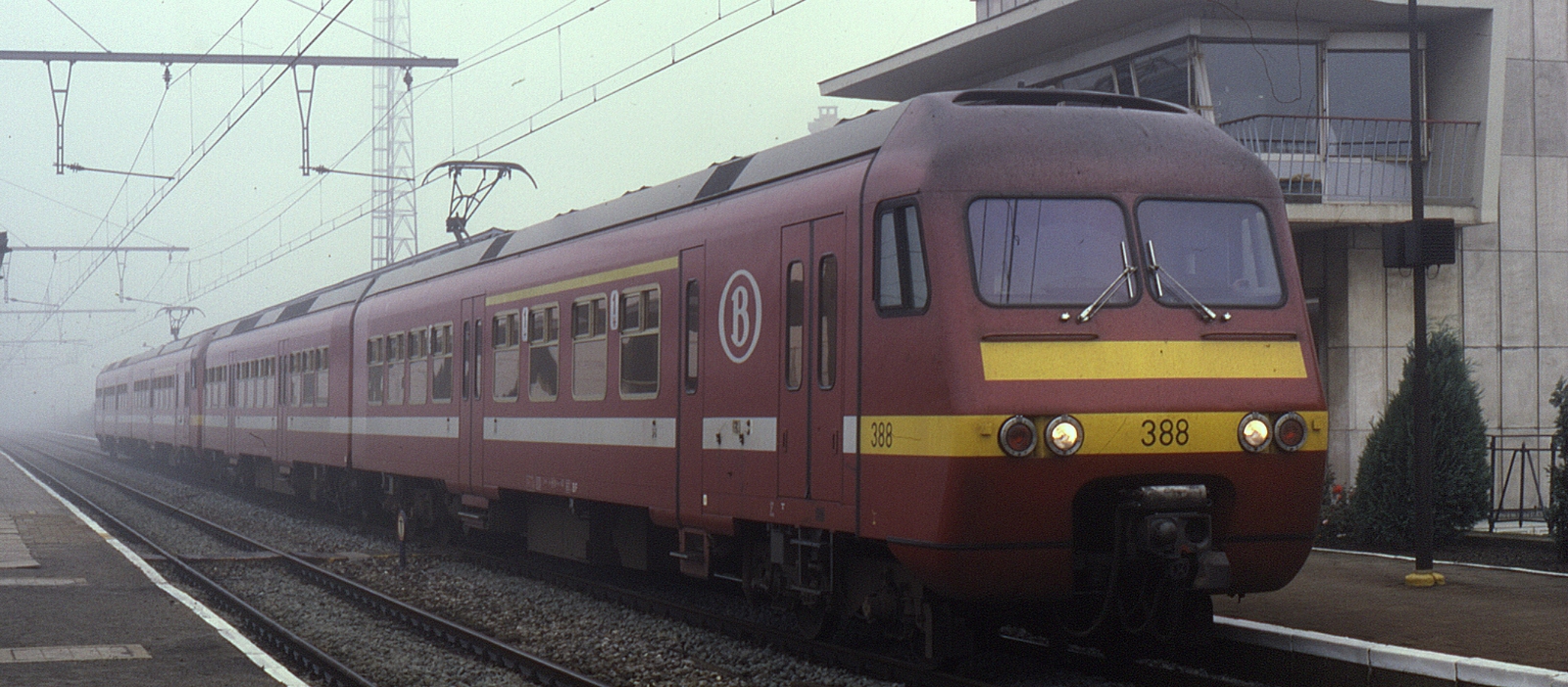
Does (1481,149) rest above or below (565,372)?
above

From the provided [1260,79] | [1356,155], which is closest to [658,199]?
[1260,79]

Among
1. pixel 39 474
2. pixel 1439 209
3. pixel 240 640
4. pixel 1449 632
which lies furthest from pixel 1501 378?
pixel 39 474

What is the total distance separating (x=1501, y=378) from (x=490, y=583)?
40.6ft

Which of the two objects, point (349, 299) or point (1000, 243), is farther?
point (349, 299)

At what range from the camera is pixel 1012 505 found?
7652mm

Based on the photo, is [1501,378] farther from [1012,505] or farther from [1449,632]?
[1012,505]

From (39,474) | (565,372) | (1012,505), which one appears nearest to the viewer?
(1012,505)

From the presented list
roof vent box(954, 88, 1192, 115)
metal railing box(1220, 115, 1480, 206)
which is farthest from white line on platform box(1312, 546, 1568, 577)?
roof vent box(954, 88, 1192, 115)

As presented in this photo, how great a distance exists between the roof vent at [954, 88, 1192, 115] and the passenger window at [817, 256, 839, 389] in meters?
1.24

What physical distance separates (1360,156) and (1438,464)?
15.7 ft

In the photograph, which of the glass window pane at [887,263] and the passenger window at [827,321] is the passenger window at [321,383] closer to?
the passenger window at [827,321]

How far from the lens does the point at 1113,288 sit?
26.0 ft

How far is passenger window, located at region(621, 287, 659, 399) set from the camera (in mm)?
11492

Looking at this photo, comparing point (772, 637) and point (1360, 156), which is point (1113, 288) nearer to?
point (772, 637)
